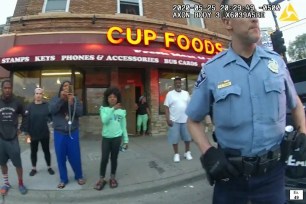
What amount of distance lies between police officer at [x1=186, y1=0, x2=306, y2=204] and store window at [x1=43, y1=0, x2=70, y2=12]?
40.0ft

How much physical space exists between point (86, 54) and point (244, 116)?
32.3 feet

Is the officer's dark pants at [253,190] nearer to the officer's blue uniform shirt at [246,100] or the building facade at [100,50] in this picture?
the officer's blue uniform shirt at [246,100]

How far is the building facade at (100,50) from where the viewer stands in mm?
11945

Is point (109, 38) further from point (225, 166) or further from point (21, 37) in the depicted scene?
point (225, 166)

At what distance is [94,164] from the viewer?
26.7 ft

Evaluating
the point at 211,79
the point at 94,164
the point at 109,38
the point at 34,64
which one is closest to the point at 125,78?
the point at 109,38

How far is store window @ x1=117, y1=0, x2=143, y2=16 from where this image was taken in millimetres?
13939

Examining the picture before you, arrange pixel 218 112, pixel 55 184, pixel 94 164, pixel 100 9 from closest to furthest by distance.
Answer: pixel 218 112 < pixel 55 184 < pixel 94 164 < pixel 100 9

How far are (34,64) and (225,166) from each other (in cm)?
1151

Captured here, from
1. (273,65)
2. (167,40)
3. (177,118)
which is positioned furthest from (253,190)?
(167,40)

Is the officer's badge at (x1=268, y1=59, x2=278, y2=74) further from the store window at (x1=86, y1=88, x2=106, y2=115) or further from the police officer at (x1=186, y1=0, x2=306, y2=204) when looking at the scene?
the store window at (x1=86, y1=88, x2=106, y2=115)

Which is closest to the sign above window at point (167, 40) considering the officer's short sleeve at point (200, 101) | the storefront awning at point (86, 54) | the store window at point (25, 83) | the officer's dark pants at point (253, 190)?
the storefront awning at point (86, 54)

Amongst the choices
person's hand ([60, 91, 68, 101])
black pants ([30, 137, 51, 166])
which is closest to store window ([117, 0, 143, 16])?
black pants ([30, 137, 51, 166])

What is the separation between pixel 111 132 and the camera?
640 centimetres
